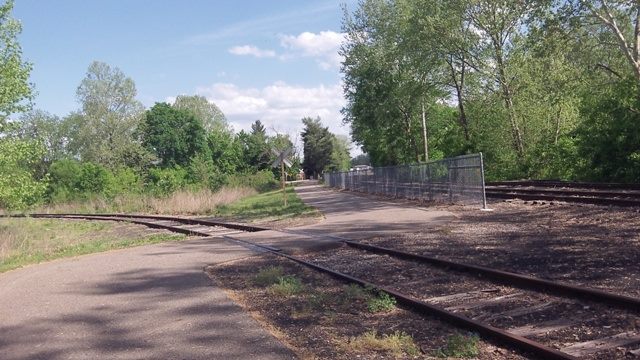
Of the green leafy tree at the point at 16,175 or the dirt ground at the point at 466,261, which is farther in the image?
the green leafy tree at the point at 16,175

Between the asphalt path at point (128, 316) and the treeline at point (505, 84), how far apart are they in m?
22.3

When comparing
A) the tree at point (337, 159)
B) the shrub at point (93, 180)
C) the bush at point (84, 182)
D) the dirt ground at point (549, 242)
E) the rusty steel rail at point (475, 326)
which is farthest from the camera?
the tree at point (337, 159)

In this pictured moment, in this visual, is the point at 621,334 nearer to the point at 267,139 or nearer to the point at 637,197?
the point at 637,197

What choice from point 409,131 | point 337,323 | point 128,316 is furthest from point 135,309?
point 409,131

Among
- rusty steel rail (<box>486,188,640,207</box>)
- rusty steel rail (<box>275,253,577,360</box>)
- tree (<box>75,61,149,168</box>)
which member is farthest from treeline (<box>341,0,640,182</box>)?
tree (<box>75,61,149,168</box>)

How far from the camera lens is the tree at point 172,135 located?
95.8 metres

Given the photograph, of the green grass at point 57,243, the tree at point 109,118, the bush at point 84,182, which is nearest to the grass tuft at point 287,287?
the green grass at point 57,243

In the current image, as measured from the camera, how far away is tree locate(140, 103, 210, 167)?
95812 millimetres

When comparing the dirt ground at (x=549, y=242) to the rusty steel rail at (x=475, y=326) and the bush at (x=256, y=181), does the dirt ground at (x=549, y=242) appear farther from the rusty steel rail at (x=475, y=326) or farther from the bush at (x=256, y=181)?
the bush at (x=256, y=181)

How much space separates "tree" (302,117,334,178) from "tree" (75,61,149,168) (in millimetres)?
48085

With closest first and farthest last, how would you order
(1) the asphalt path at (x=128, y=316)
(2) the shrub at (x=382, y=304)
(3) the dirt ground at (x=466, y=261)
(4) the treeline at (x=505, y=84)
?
1. (3) the dirt ground at (x=466, y=261)
2. (1) the asphalt path at (x=128, y=316)
3. (2) the shrub at (x=382, y=304)
4. (4) the treeline at (x=505, y=84)

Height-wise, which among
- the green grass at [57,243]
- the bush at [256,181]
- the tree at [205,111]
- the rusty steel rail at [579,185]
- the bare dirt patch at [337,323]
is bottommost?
Result: the green grass at [57,243]

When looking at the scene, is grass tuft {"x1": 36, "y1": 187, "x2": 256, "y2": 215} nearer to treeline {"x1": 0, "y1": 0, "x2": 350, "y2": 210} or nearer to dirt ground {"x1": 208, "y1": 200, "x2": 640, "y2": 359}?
treeline {"x1": 0, "y1": 0, "x2": 350, "y2": 210}

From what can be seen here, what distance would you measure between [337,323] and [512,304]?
2130 mm
